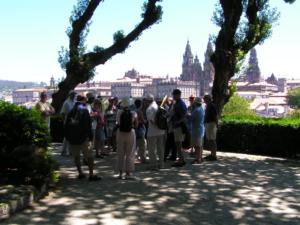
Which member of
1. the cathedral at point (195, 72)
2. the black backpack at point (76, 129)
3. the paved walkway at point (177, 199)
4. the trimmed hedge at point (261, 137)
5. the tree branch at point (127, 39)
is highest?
the cathedral at point (195, 72)

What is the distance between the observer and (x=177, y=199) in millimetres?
7492

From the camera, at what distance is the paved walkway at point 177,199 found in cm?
638

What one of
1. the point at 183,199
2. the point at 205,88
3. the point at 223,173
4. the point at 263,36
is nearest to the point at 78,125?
the point at 183,199

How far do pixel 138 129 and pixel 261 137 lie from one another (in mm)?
5005

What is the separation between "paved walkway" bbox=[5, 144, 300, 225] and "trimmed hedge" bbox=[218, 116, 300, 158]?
3426 millimetres

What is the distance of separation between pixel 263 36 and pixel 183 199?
10.7 meters

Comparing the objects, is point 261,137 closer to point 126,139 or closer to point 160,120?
point 160,120

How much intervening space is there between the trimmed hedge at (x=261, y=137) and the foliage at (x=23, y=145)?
25.9 ft

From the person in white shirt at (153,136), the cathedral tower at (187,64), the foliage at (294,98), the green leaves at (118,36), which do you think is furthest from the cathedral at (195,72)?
the person in white shirt at (153,136)

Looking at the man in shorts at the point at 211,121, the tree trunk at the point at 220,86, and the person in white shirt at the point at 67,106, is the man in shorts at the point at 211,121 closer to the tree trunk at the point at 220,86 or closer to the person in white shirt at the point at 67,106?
the person in white shirt at the point at 67,106

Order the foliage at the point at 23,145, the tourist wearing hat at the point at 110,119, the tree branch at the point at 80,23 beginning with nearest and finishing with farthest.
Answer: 1. the foliage at the point at 23,145
2. the tourist wearing hat at the point at 110,119
3. the tree branch at the point at 80,23

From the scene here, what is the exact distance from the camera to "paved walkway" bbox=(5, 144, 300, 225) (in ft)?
20.9

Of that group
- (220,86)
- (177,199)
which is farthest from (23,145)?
(220,86)

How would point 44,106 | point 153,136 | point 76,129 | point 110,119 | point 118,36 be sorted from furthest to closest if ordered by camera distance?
point 118,36
point 110,119
point 44,106
point 153,136
point 76,129
